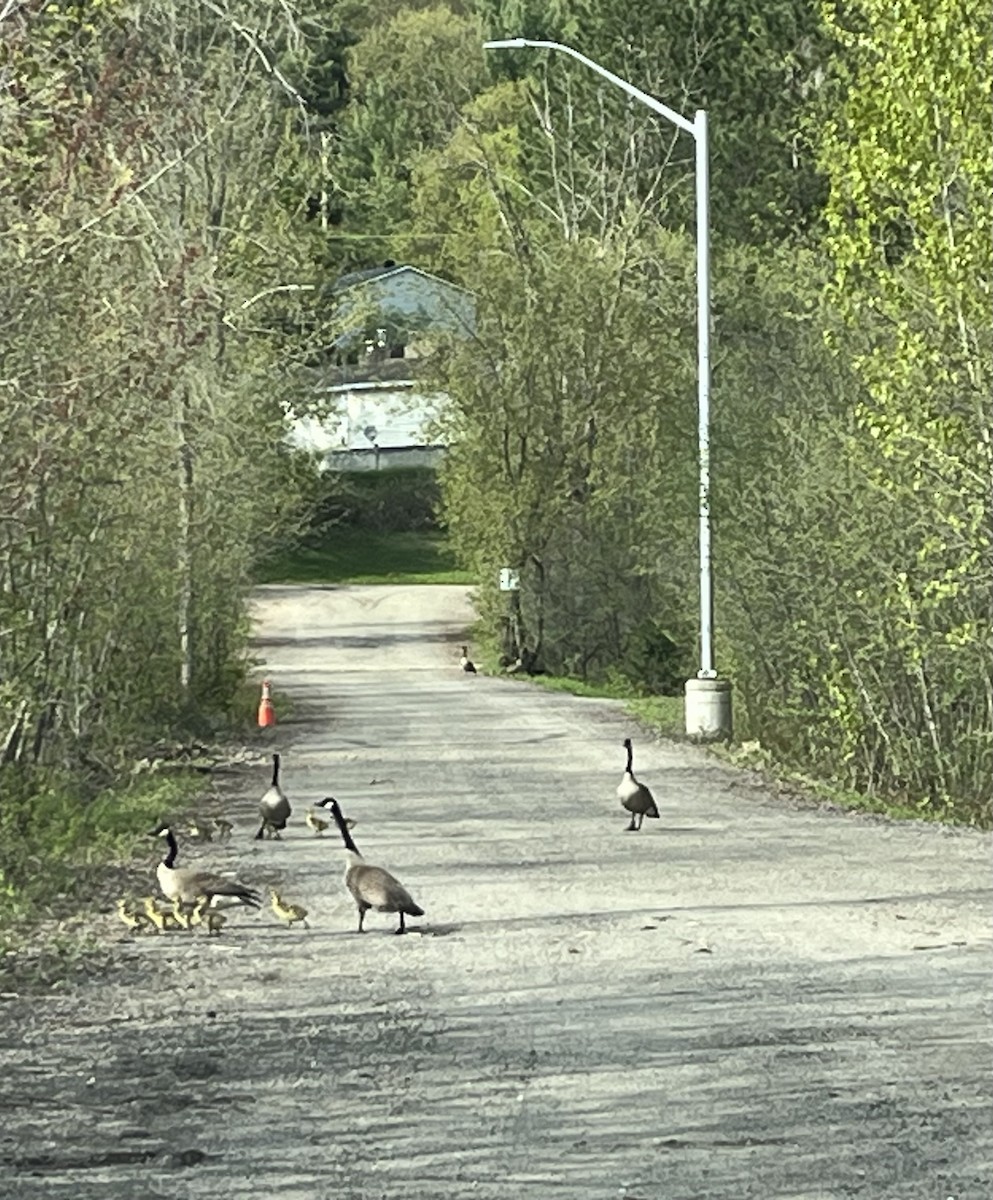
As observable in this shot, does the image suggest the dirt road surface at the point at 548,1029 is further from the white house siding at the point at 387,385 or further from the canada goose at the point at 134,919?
the white house siding at the point at 387,385

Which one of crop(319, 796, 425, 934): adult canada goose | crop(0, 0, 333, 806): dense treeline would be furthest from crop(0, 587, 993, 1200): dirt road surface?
crop(0, 0, 333, 806): dense treeline

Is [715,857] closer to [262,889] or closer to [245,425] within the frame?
[262,889]

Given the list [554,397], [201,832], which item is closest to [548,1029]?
[201,832]

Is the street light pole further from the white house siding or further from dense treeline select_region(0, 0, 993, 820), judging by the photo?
the white house siding

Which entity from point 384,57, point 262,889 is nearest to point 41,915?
point 262,889

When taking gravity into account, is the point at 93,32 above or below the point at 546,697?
above

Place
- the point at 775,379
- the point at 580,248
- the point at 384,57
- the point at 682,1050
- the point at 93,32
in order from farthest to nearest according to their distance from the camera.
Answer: the point at 384,57 → the point at 580,248 → the point at 775,379 → the point at 93,32 → the point at 682,1050

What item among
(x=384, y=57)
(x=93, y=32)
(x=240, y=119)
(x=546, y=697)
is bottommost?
(x=546, y=697)

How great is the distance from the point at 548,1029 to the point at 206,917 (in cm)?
403

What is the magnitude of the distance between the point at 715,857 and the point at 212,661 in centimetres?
1699

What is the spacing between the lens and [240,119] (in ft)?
111

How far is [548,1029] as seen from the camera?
1173cm

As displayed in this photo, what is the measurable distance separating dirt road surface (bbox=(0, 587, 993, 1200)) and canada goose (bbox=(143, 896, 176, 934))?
0.23 m

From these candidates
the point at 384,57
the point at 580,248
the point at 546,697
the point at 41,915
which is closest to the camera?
the point at 41,915
